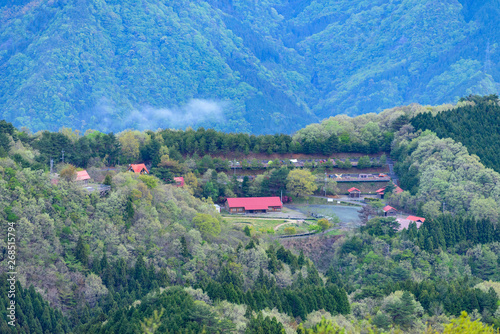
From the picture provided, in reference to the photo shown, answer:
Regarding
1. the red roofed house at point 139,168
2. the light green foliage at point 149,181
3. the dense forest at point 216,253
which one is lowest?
the dense forest at point 216,253

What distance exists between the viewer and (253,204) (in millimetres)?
104562

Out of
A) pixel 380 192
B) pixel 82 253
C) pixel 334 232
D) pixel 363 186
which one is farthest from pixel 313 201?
pixel 82 253

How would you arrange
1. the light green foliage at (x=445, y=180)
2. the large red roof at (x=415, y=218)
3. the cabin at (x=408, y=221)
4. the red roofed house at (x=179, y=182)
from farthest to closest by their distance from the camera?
the red roofed house at (x=179, y=182)
the light green foliage at (x=445, y=180)
the large red roof at (x=415, y=218)
the cabin at (x=408, y=221)

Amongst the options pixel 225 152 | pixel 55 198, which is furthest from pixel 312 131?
pixel 55 198

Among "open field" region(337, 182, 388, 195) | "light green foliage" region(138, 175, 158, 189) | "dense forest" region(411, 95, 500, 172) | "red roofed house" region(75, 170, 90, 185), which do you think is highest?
"dense forest" region(411, 95, 500, 172)

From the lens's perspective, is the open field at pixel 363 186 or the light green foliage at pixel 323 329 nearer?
the light green foliage at pixel 323 329

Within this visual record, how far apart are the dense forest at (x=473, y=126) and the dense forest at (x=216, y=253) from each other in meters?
2.89

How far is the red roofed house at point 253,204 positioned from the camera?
10375 centimetres

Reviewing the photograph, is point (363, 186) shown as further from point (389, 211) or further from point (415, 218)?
point (415, 218)

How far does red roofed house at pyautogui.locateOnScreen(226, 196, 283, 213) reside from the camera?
104 m

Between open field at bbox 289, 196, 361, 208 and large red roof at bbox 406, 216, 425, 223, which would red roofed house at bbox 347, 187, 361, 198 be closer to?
open field at bbox 289, 196, 361, 208

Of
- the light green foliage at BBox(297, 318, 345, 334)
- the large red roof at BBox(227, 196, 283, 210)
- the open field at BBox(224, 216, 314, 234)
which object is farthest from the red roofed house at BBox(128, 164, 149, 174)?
the light green foliage at BBox(297, 318, 345, 334)

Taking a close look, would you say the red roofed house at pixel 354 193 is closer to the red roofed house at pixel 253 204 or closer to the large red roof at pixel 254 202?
the red roofed house at pixel 253 204

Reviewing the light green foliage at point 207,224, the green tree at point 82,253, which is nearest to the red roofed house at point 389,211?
the light green foliage at point 207,224
